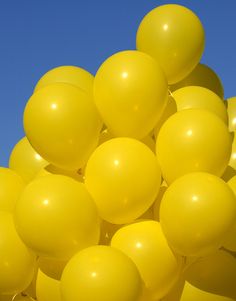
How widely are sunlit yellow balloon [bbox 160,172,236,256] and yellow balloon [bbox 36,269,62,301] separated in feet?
2.28

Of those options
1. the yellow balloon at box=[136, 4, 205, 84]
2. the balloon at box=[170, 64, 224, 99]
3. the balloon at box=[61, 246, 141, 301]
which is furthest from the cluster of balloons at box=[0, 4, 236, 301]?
the balloon at box=[170, 64, 224, 99]

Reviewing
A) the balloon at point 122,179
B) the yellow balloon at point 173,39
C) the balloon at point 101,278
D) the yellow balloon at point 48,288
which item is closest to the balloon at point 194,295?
the balloon at point 101,278

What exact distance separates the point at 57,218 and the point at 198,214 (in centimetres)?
68

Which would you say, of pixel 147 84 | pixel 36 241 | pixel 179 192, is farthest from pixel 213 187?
pixel 36 241

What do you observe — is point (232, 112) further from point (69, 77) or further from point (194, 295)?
point (194, 295)

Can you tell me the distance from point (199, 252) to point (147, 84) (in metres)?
0.91

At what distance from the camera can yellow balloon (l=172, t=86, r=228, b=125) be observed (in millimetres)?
3061

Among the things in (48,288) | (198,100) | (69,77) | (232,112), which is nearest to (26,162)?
(69,77)

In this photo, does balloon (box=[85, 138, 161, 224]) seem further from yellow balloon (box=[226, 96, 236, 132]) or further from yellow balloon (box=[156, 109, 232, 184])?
yellow balloon (box=[226, 96, 236, 132])

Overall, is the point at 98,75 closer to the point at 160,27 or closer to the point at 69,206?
the point at 160,27

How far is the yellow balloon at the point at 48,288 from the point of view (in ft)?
9.12

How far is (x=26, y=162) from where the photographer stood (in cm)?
335

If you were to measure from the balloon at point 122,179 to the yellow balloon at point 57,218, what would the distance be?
0.25 feet

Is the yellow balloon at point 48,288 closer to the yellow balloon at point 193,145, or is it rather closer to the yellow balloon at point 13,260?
the yellow balloon at point 13,260
